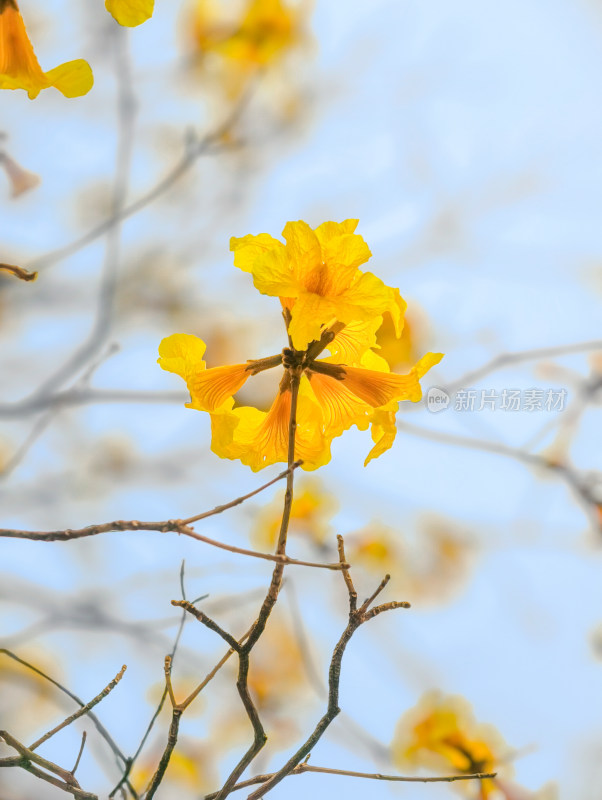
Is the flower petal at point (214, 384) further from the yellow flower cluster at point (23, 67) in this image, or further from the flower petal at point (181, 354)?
the yellow flower cluster at point (23, 67)

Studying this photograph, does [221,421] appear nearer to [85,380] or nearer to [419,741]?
[85,380]

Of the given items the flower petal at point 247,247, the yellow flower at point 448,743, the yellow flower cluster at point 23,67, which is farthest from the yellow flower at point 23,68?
the yellow flower at point 448,743

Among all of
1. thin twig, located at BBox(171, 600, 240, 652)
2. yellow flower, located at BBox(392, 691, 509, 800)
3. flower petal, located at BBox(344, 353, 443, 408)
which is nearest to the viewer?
thin twig, located at BBox(171, 600, 240, 652)

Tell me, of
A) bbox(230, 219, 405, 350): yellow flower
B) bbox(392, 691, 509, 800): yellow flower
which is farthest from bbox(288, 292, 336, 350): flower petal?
bbox(392, 691, 509, 800): yellow flower

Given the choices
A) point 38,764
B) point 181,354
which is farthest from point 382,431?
point 38,764

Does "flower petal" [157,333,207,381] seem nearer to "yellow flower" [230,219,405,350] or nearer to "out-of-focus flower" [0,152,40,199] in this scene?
"yellow flower" [230,219,405,350]

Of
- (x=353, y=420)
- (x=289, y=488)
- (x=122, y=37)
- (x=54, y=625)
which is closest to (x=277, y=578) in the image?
(x=289, y=488)

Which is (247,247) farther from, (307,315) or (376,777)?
(376,777)

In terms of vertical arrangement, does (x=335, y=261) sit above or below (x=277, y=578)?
above
